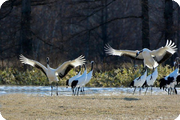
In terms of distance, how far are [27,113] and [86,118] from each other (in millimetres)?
1387

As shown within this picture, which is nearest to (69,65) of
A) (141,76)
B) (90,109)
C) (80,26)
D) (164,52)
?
(141,76)

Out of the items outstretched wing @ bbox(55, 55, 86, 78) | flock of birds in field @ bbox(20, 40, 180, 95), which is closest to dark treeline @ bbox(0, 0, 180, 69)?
flock of birds in field @ bbox(20, 40, 180, 95)

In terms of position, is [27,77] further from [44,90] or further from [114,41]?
[114,41]

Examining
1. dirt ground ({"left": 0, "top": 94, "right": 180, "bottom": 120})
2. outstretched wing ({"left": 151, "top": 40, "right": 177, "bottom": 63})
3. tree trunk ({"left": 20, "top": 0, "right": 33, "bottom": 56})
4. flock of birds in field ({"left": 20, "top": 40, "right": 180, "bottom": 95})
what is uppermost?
tree trunk ({"left": 20, "top": 0, "right": 33, "bottom": 56})

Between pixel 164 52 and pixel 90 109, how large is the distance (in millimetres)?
6336

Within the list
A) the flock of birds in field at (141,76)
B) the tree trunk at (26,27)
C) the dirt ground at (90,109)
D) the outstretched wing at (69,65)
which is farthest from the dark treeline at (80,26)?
the dirt ground at (90,109)

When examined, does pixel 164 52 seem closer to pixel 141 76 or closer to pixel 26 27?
pixel 141 76

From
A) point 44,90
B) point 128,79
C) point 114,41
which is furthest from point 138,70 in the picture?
point 114,41

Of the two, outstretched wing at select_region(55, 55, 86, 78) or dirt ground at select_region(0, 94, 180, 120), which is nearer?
dirt ground at select_region(0, 94, 180, 120)

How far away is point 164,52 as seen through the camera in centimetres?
1488

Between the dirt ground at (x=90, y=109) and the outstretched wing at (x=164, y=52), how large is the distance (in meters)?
3.28

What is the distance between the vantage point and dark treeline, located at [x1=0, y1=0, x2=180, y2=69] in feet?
71.1

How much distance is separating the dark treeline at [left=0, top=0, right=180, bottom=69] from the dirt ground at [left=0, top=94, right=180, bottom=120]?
9103mm

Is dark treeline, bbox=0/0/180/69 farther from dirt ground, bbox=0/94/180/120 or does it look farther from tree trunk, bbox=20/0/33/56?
dirt ground, bbox=0/94/180/120
